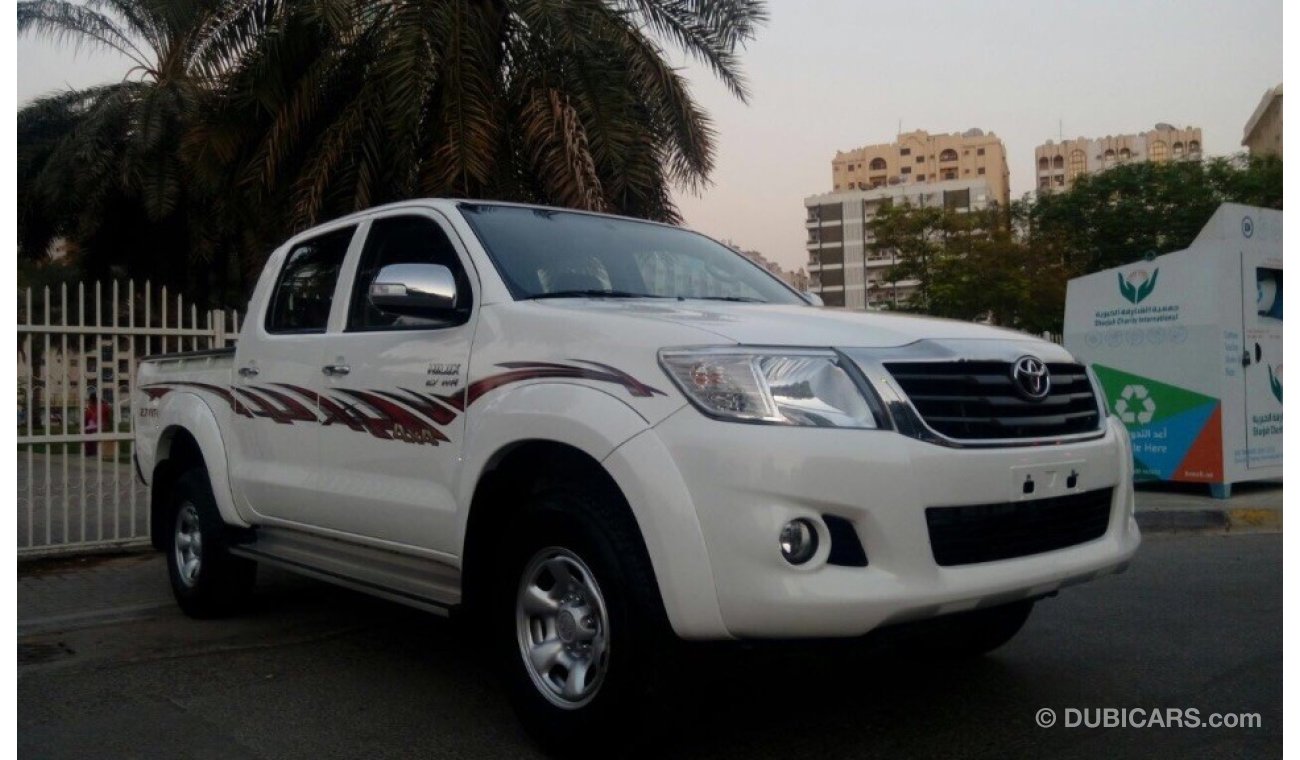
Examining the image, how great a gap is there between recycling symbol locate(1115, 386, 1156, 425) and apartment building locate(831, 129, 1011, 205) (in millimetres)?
128017

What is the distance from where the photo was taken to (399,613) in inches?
248

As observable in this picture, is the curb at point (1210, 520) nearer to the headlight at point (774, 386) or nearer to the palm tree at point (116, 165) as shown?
the headlight at point (774, 386)

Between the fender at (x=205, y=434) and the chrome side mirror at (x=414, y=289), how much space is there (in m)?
1.96

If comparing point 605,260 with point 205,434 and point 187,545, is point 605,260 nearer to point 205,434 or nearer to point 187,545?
point 205,434

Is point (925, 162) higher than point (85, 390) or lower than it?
higher

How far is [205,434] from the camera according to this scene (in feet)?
19.5

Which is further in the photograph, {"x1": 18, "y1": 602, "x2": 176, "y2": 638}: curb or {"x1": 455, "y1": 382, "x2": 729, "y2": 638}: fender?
{"x1": 18, "y1": 602, "x2": 176, "y2": 638}: curb

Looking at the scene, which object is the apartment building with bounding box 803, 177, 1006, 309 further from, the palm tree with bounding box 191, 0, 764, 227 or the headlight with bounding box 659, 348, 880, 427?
the headlight with bounding box 659, 348, 880, 427

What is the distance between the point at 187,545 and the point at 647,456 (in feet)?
12.7

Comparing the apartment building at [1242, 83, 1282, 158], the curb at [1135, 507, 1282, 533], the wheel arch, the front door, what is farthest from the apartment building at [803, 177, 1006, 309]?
the front door

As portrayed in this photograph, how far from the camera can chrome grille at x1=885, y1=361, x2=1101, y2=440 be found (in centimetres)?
346

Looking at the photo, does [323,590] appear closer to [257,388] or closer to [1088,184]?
[257,388]

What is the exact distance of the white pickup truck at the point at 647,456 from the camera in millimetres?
3273

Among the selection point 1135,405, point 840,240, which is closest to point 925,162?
point 840,240
